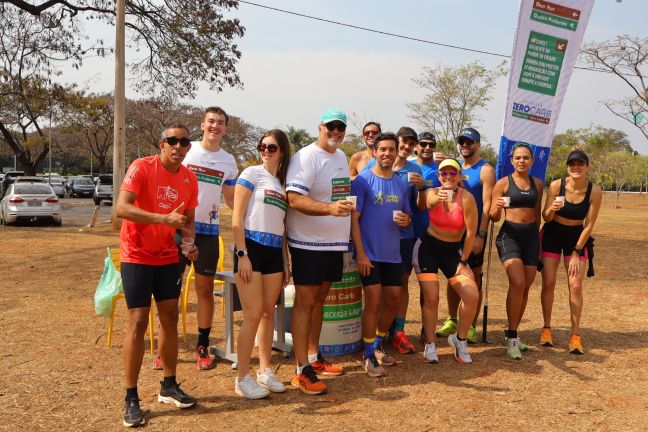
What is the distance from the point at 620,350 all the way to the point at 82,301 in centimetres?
637

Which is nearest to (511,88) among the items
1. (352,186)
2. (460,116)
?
(352,186)

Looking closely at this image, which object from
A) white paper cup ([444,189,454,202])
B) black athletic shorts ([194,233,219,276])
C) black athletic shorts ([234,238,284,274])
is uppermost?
white paper cup ([444,189,454,202])

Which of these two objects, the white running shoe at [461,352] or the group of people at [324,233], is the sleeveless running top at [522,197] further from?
the white running shoe at [461,352]

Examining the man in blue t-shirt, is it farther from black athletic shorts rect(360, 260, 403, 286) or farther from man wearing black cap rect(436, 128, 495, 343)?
man wearing black cap rect(436, 128, 495, 343)

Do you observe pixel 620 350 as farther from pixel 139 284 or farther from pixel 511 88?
pixel 139 284

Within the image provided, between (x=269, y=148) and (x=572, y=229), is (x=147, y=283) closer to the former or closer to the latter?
(x=269, y=148)

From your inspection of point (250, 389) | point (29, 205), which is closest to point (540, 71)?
point (250, 389)

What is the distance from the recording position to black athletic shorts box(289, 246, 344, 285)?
4.32 m

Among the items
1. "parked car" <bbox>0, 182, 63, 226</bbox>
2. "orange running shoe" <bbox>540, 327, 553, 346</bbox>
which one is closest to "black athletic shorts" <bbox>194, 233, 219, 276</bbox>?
"orange running shoe" <bbox>540, 327, 553, 346</bbox>

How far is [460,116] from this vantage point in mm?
32406

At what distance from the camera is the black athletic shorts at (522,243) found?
5.49 meters

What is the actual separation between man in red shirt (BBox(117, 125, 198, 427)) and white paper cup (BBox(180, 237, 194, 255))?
0.09ft

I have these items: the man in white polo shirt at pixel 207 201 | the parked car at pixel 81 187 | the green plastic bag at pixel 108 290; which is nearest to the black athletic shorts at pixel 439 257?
the man in white polo shirt at pixel 207 201

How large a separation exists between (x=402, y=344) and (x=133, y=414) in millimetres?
2684
